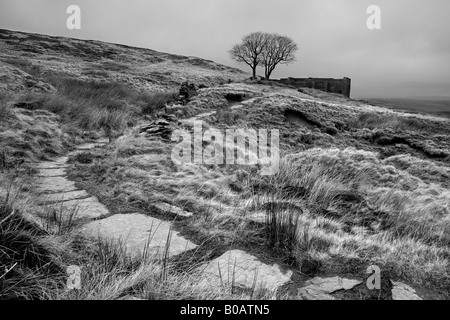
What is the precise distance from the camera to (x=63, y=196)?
11.2 ft

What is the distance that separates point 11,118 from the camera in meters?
6.66

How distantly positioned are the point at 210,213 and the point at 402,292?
1929 millimetres

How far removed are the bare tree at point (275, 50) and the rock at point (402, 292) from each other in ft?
144

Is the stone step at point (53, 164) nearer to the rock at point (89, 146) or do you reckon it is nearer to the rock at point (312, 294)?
the rock at point (89, 146)

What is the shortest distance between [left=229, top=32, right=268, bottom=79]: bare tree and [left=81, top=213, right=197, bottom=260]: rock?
4229 centimetres

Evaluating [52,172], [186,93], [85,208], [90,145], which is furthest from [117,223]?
[186,93]

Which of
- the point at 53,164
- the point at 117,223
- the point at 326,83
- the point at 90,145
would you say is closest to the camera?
the point at 117,223

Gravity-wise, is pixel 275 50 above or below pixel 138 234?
above

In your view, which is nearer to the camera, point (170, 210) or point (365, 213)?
point (170, 210)

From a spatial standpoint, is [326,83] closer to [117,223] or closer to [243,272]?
[117,223]

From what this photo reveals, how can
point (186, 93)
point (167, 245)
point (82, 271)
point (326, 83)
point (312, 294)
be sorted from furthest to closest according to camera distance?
point (326, 83), point (186, 93), point (167, 245), point (312, 294), point (82, 271)

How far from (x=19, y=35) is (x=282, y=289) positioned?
142 ft

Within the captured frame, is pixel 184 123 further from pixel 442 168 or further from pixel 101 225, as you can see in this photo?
pixel 442 168

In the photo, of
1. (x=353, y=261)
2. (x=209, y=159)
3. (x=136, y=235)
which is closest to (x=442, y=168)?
(x=209, y=159)
